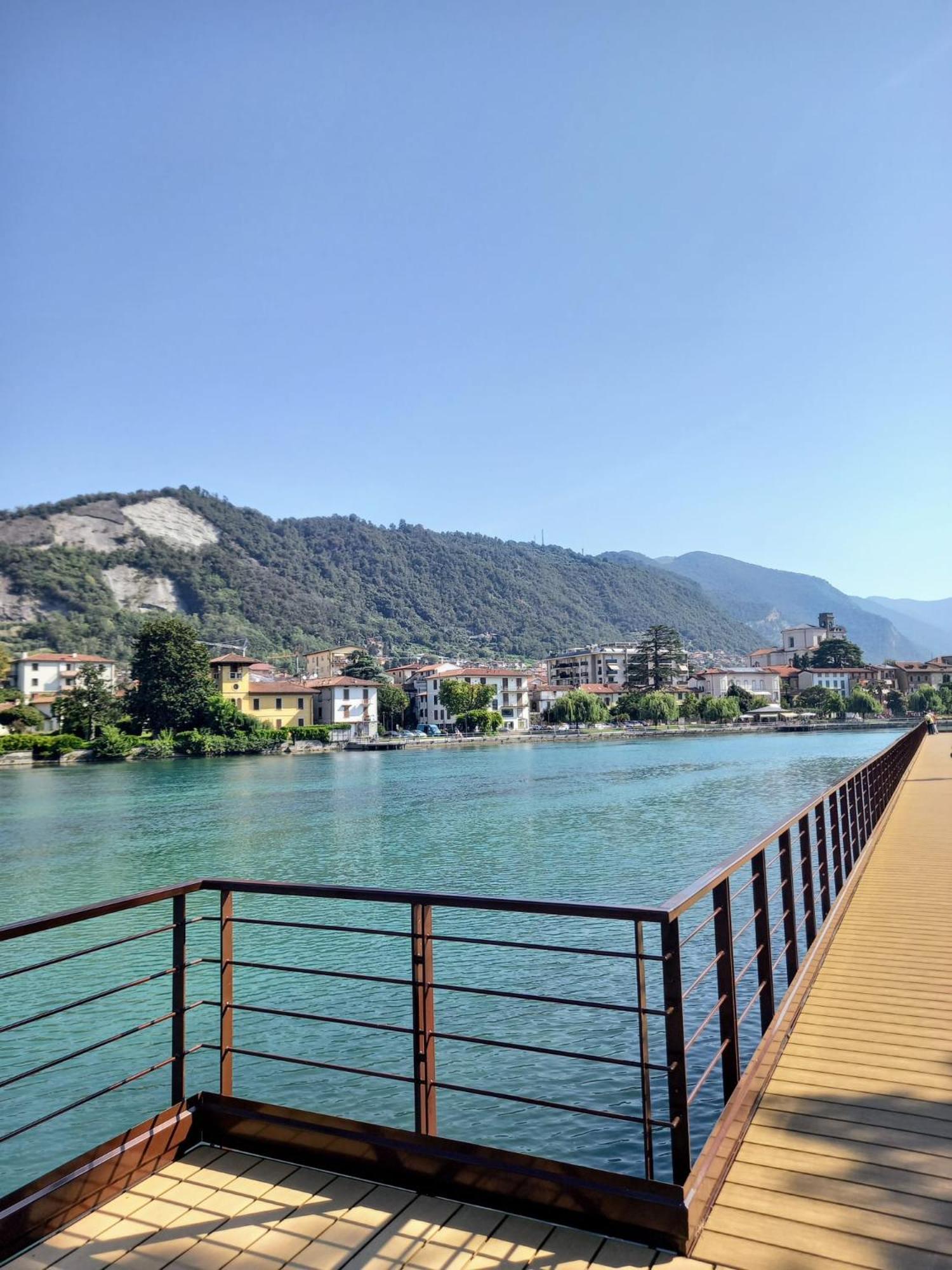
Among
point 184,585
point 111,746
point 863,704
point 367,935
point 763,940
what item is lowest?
point 111,746

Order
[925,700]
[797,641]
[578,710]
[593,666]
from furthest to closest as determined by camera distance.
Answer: [797,641] < [593,666] < [925,700] < [578,710]

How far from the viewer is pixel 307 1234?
95.3 inches

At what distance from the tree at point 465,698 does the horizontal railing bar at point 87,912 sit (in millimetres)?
85078

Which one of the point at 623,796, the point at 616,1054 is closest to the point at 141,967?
the point at 616,1054

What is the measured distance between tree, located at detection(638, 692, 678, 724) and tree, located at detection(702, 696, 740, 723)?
11.4 ft

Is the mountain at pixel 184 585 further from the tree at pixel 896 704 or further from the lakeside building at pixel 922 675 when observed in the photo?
the tree at pixel 896 704

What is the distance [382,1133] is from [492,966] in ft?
22.4

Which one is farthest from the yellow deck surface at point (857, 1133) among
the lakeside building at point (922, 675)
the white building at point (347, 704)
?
the lakeside building at point (922, 675)

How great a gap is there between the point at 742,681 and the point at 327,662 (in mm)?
58870

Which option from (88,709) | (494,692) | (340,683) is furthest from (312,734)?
(494,692)

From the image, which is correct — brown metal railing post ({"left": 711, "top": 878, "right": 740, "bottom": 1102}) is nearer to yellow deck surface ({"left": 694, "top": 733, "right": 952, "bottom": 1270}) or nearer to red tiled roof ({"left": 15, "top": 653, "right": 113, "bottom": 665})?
yellow deck surface ({"left": 694, "top": 733, "right": 952, "bottom": 1270})

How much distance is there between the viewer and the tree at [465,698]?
8850 cm

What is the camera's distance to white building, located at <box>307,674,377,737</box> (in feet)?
270

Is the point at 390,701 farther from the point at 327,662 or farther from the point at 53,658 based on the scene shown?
the point at 53,658
